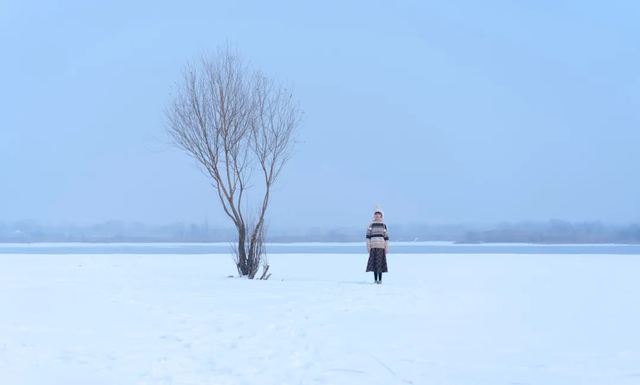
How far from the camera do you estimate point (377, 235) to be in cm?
1421

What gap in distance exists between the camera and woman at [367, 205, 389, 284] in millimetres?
14188

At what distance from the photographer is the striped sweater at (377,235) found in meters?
14.2
